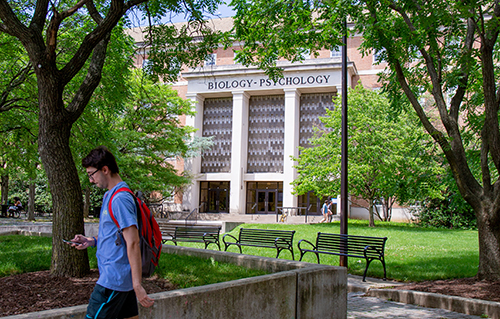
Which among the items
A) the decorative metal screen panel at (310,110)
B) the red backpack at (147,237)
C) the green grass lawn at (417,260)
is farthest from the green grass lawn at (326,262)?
the decorative metal screen panel at (310,110)

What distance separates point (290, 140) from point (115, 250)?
33.2m

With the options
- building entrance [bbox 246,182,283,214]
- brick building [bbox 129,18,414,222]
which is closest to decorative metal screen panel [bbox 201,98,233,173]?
brick building [bbox 129,18,414,222]

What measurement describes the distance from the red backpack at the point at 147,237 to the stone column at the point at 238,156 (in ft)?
110

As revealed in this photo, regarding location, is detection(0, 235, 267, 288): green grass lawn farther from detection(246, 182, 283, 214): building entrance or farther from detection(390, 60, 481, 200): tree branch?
detection(246, 182, 283, 214): building entrance

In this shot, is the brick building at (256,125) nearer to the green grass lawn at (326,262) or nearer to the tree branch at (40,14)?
the green grass lawn at (326,262)

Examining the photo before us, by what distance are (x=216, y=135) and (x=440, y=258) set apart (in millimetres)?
28468

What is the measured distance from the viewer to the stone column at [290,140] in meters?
35.3

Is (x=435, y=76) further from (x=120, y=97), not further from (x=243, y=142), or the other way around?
(x=243, y=142)

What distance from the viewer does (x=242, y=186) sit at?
37094 millimetres

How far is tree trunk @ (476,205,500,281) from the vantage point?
803 cm

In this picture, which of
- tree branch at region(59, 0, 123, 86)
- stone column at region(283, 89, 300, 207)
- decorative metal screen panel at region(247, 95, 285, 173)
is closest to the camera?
tree branch at region(59, 0, 123, 86)

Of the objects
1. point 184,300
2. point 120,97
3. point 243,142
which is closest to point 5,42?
point 120,97

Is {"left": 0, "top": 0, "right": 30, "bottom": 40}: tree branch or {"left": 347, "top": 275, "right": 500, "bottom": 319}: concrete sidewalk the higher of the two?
{"left": 0, "top": 0, "right": 30, "bottom": 40}: tree branch

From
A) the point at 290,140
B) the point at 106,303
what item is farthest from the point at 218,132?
the point at 106,303
